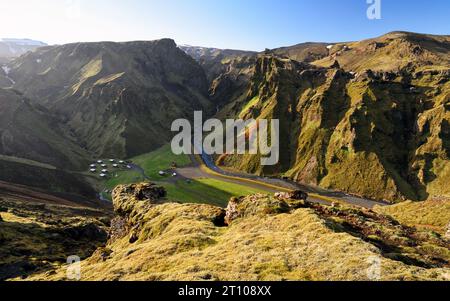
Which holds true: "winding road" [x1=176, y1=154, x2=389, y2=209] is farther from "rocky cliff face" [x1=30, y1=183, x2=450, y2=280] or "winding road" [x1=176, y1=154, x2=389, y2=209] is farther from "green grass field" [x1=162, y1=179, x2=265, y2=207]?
"rocky cliff face" [x1=30, y1=183, x2=450, y2=280]

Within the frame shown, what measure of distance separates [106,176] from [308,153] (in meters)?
111

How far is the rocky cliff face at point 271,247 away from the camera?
92.5 ft

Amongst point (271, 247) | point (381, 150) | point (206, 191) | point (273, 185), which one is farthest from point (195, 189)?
point (271, 247)

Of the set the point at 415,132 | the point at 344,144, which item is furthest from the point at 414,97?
the point at 344,144

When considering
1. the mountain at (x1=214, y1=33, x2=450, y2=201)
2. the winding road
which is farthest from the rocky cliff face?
the mountain at (x1=214, y1=33, x2=450, y2=201)

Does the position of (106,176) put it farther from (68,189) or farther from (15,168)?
(15,168)

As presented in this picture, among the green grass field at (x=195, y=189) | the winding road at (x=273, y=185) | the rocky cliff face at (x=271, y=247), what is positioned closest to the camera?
the rocky cliff face at (x=271, y=247)

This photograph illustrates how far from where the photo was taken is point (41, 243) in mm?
76562

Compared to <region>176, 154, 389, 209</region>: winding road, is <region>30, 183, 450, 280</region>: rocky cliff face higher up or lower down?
higher up

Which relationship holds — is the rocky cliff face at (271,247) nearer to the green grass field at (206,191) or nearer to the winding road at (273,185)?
the green grass field at (206,191)

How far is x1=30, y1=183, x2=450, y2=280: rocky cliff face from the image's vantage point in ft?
92.5

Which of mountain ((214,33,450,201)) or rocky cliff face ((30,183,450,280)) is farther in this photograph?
mountain ((214,33,450,201))

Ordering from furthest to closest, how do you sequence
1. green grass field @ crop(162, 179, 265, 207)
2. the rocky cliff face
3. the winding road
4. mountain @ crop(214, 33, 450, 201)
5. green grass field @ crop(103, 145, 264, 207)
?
mountain @ crop(214, 33, 450, 201), green grass field @ crop(103, 145, 264, 207), the winding road, green grass field @ crop(162, 179, 265, 207), the rocky cliff face

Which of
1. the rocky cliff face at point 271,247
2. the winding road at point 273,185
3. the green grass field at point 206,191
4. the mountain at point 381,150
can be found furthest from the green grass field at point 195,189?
the rocky cliff face at point 271,247
